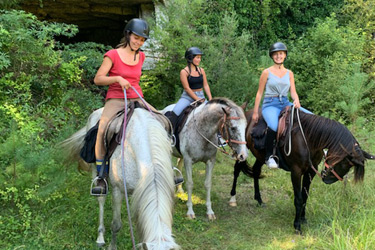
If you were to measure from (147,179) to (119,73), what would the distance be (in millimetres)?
1406

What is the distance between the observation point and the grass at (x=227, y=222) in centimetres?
371

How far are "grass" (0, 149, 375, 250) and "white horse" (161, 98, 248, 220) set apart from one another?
19.4 inches

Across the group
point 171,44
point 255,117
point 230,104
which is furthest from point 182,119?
point 171,44

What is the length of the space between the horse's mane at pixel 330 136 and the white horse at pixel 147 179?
2.23 m

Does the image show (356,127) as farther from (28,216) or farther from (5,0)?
(5,0)

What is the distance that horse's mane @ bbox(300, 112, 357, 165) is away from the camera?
3.90 m

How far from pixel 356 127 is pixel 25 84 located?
652cm

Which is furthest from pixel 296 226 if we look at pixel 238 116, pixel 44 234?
pixel 44 234

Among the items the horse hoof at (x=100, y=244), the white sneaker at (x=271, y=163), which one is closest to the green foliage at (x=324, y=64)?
the white sneaker at (x=271, y=163)

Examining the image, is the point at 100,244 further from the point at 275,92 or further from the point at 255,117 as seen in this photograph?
the point at 275,92

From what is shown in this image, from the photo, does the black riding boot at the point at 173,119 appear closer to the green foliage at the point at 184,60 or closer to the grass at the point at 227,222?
the grass at the point at 227,222

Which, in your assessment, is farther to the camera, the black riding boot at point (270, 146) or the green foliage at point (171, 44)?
the green foliage at point (171, 44)

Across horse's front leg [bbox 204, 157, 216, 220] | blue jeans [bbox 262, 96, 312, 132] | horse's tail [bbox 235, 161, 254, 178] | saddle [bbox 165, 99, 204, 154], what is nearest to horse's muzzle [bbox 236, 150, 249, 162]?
blue jeans [bbox 262, 96, 312, 132]

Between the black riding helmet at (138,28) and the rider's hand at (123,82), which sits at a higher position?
the black riding helmet at (138,28)
